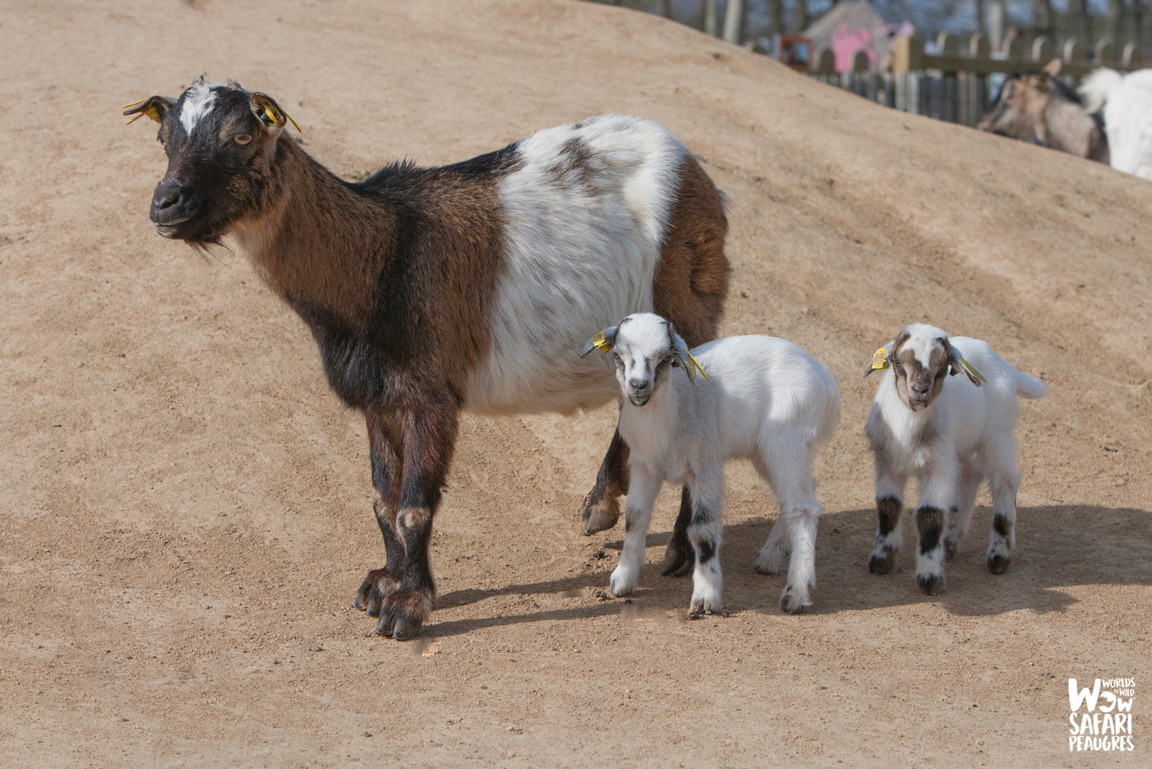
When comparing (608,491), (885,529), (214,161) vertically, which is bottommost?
(608,491)

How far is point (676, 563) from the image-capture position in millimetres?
5445

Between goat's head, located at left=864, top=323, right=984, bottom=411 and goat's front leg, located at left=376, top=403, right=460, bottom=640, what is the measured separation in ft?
6.68

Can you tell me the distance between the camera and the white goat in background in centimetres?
1367

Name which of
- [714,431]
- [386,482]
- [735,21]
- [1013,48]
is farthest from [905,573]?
[735,21]

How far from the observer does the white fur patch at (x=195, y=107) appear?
454 cm

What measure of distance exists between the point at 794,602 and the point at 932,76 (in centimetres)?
1282

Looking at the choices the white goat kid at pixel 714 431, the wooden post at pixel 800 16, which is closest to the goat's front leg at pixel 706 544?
the white goat kid at pixel 714 431

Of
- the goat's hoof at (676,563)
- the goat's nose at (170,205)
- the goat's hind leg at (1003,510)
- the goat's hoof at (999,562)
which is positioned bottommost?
the goat's hoof at (676,563)

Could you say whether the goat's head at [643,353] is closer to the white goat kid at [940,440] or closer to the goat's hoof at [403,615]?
the white goat kid at [940,440]

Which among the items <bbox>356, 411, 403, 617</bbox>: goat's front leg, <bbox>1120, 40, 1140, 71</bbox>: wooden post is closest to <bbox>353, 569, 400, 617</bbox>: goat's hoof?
<bbox>356, 411, 403, 617</bbox>: goat's front leg

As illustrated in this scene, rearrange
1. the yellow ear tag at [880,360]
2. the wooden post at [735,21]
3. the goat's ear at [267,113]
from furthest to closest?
the wooden post at [735,21] < the yellow ear tag at [880,360] < the goat's ear at [267,113]

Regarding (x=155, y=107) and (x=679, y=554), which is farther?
(x=679, y=554)

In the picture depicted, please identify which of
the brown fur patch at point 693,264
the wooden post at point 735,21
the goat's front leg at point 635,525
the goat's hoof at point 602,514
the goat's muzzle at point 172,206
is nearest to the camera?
the goat's muzzle at point 172,206

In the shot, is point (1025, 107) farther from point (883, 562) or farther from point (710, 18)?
point (883, 562)
